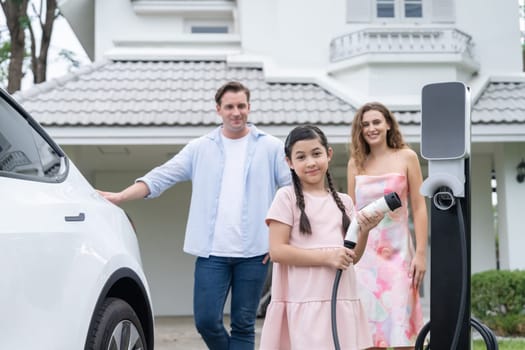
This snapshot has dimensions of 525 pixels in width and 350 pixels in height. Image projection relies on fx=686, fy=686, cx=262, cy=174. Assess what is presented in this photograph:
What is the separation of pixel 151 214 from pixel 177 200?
1.56 ft

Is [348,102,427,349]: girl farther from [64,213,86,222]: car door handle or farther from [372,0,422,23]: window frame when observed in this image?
[372,0,422,23]: window frame

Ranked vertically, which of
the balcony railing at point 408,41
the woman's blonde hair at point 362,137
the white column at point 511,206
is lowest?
the white column at point 511,206

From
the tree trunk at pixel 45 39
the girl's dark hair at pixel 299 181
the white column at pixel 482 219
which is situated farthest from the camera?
the tree trunk at pixel 45 39

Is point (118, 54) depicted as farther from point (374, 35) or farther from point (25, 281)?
point (25, 281)

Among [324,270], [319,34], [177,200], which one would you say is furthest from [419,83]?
[324,270]

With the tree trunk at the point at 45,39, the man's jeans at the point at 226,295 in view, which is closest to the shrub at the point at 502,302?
the man's jeans at the point at 226,295

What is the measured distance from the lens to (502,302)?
8.05 meters

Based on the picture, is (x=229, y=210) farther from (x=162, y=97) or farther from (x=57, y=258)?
(x=162, y=97)

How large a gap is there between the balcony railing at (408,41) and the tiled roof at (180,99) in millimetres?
869

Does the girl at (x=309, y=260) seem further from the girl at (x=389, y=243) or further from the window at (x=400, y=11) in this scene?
the window at (x=400, y=11)

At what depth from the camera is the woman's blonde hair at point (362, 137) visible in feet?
13.1

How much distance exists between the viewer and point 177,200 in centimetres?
1106

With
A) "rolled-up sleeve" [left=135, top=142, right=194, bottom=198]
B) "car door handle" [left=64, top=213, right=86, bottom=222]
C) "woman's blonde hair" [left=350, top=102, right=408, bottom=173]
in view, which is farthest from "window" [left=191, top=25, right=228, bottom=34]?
"car door handle" [left=64, top=213, right=86, bottom=222]

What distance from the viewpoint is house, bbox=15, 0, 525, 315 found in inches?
347
